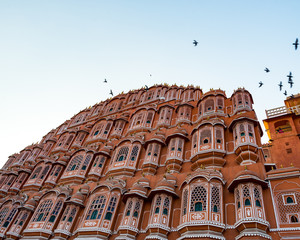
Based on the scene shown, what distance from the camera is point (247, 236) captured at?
585 inches

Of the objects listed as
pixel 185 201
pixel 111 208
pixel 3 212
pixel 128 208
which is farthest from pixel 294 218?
pixel 3 212

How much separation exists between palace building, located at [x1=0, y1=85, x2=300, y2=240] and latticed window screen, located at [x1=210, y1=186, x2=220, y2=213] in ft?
0.26

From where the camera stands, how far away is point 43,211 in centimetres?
2428

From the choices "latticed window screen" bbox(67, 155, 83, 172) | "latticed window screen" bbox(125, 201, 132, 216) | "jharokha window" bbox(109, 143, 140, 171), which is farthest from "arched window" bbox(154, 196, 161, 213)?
"latticed window screen" bbox(67, 155, 83, 172)

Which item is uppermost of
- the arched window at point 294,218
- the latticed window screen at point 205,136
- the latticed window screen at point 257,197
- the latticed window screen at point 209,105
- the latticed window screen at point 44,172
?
the latticed window screen at point 209,105

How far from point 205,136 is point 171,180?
612cm

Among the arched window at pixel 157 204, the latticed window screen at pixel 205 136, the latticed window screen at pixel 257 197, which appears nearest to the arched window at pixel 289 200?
the latticed window screen at pixel 257 197

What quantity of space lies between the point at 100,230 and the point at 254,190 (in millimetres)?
12161

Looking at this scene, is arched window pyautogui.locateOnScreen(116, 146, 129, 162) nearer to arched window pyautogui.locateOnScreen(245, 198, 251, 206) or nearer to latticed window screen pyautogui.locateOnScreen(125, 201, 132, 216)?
latticed window screen pyautogui.locateOnScreen(125, 201, 132, 216)

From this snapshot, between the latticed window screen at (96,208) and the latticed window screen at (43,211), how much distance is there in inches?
218

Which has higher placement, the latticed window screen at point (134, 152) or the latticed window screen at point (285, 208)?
the latticed window screen at point (134, 152)

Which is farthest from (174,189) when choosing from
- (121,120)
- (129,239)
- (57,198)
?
(121,120)

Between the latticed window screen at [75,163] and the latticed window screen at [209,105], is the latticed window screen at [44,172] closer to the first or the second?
the latticed window screen at [75,163]

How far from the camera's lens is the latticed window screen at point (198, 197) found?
17.4m
